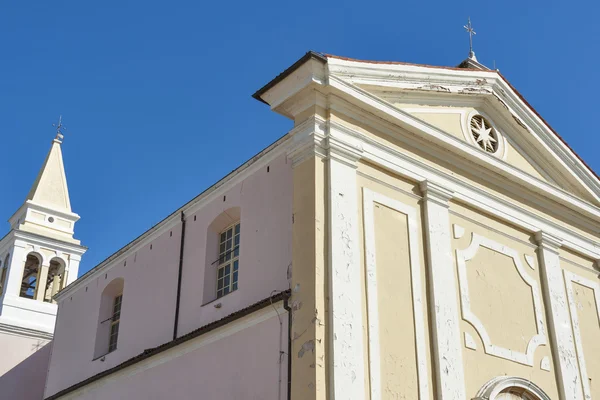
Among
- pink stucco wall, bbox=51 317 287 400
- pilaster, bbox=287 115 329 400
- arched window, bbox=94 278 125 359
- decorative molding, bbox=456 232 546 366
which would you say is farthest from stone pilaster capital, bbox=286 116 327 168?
arched window, bbox=94 278 125 359

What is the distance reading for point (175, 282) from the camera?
13938mm

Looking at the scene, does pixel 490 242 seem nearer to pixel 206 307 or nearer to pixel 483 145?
pixel 483 145

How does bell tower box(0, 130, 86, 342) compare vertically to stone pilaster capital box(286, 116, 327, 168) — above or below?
above

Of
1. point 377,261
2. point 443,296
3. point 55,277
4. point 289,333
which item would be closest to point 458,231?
Answer: point 443,296

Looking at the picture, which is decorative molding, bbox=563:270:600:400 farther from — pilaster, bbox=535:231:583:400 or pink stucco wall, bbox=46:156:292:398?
pink stucco wall, bbox=46:156:292:398

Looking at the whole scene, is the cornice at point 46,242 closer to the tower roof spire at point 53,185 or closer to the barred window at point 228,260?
the tower roof spire at point 53,185

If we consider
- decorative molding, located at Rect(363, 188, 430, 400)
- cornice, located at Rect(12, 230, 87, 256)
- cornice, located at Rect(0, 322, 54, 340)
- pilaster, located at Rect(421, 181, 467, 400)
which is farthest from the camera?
cornice, located at Rect(12, 230, 87, 256)

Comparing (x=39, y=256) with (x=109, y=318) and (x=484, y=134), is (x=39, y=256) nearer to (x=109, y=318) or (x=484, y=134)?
(x=109, y=318)

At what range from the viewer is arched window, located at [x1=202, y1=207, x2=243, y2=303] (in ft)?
42.2

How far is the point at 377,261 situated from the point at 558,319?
396 centimetres

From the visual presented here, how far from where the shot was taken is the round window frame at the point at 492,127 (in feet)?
43.1

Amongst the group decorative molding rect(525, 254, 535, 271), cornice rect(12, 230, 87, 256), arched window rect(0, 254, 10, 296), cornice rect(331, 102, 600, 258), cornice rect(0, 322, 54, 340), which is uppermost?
cornice rect(12, 230, 87, 256)

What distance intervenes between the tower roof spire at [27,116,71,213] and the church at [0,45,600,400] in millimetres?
10891

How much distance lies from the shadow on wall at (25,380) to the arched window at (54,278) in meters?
3.17
